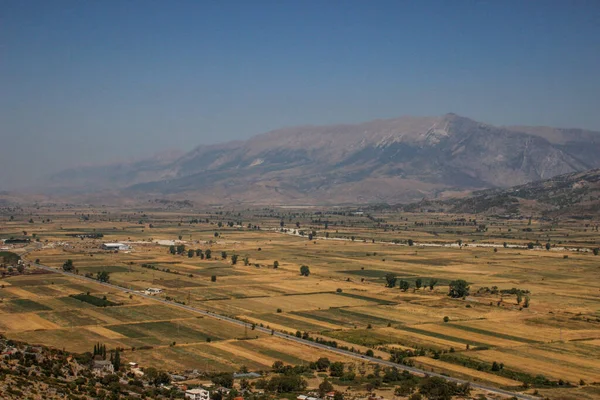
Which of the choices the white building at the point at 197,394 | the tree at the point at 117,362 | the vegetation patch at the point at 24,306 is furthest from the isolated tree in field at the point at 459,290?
the white building at the point at 197,394

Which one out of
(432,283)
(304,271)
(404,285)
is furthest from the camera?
(304,271)

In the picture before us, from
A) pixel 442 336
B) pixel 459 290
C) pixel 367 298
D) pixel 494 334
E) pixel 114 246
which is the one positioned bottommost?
pixel 442 336

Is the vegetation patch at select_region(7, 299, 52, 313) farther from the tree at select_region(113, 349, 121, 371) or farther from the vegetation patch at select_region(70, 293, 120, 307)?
the tree at select_region(113, 349, 121, 371)

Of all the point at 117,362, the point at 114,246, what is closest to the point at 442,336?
the point at 117,362

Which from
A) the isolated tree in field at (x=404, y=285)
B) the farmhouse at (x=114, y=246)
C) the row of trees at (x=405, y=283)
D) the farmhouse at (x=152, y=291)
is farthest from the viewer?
the farmhouse at (x=114, y=246)

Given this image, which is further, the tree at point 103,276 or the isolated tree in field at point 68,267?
the isolated tree in field at point 68,267

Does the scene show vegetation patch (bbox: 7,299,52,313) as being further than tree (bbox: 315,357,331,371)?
Yes

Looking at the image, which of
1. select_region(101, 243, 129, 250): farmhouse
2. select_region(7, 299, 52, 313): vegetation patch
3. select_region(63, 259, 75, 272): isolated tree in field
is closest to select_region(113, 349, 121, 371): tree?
select_region(7, 299, 52, 313): vegetation patch

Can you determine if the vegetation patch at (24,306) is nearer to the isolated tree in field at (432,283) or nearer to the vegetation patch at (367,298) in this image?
the vegetation patch at (367,298)

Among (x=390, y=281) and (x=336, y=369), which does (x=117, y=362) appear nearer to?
(x=336, y=369)
